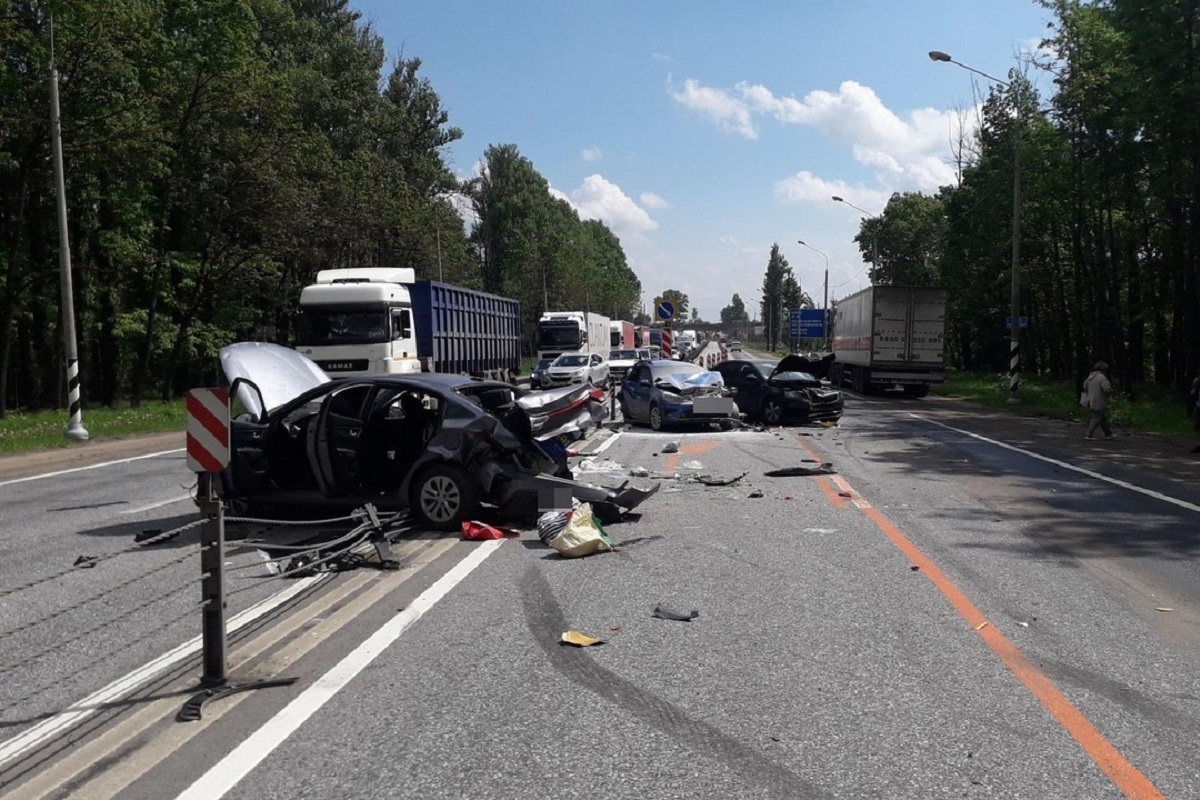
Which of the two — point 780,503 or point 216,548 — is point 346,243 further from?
point 216,548

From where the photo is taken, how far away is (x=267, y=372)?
11.0 m

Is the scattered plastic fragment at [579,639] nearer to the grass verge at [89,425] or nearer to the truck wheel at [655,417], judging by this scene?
the truck wheel at [655,417]

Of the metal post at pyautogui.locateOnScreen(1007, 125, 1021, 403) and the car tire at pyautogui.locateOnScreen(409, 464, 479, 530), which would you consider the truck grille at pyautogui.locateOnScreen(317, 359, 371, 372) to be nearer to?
the car tire at pyautogui.locateOnScreen(409, 464, 479, 530)

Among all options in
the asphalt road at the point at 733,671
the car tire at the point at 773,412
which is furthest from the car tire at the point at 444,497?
the car tire at the point at 773,412

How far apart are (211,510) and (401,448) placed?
203 inches

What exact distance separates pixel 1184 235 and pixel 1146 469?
Result: 1658 centimetres

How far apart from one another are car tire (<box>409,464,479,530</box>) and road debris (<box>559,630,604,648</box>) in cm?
368

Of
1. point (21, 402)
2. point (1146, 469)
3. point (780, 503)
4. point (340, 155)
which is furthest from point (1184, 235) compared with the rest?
point (21, 402)

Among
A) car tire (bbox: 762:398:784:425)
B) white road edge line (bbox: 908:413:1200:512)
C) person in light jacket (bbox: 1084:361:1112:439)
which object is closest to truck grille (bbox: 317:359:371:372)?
car tire (bbox: 762:398:784:425)

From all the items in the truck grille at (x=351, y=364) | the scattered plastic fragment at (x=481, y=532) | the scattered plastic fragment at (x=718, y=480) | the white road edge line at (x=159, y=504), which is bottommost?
the scattered plastic fragment at (x=718, y=480)

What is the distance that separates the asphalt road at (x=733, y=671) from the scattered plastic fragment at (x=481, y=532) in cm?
19

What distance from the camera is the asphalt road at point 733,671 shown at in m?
4.26

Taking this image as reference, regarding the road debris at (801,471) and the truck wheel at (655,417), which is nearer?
the road debris at (801,471)

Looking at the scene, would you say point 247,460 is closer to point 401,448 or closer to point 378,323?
point 401,448
